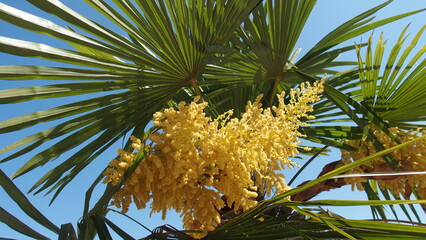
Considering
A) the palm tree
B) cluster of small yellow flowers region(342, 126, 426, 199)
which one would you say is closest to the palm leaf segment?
the palm tree

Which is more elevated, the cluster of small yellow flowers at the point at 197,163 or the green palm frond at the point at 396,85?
the green palm frond at the point at 396,85

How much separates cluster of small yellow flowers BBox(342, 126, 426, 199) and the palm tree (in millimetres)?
63

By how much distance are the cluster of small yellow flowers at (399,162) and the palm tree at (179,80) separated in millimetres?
63

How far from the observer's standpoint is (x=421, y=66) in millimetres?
2873

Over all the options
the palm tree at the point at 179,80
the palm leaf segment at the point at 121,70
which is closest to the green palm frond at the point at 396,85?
the palm tree at the point at 179,80

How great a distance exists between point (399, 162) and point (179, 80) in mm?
1569

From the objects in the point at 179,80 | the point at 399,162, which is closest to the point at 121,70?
the point at 179,80

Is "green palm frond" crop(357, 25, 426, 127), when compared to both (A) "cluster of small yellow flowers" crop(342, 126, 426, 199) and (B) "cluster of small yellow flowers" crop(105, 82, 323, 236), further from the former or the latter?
(B) "cluster of small yellow flowers" crop(105, 82, 323, 236)

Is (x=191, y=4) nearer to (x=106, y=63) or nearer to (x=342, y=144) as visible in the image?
(x=106, y=63)

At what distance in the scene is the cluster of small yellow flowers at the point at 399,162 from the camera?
2.38m

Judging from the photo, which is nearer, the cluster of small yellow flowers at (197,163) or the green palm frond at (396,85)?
the cluster of small yellow flowers at (197,163)

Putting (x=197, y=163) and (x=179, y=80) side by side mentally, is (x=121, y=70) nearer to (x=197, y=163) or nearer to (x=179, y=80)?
(x=179, y=80)

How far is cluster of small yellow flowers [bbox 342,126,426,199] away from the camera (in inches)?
93.7

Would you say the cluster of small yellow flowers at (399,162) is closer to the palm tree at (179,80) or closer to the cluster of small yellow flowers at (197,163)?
the palm tree at (179,80)
